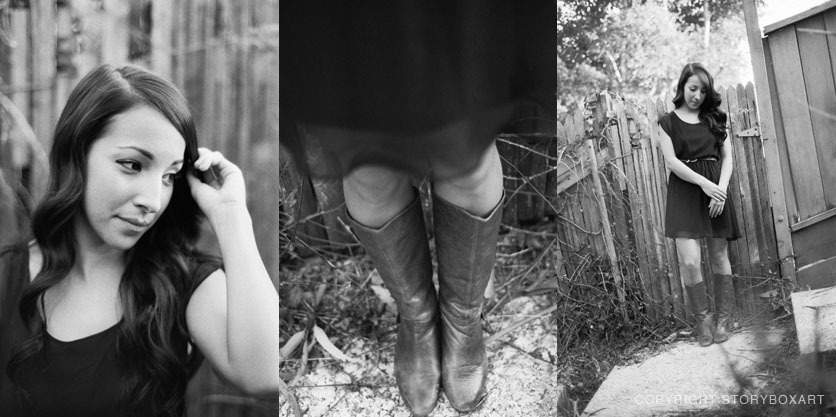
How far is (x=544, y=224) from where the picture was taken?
3254 mm

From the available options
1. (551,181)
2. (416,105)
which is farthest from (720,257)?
(416,105)

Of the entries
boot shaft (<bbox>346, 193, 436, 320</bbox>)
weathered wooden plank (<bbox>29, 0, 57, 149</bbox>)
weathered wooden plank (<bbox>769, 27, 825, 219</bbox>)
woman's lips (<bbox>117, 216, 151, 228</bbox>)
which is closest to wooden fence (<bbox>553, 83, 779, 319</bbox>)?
weathered wooden plank (<bbox>769, 27, 825, 219</bbox>)

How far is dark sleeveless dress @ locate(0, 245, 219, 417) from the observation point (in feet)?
9.78

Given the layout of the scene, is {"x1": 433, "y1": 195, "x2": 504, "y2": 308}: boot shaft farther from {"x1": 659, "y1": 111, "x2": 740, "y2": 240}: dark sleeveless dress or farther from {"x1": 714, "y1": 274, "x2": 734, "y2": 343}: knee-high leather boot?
{"x1": 714, "y1": 274, "x2": 734, "y2": 343}: knee-high leather boot

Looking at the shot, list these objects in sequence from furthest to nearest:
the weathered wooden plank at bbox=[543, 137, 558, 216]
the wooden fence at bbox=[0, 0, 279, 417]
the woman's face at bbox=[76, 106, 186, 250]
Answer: the weathered wooden plank at bbox=[543, 137, 558, 216], the wooden fence at bbox=[0, 0, 279, 417], the woman's face at bbox=[76, 106, 186, 250]

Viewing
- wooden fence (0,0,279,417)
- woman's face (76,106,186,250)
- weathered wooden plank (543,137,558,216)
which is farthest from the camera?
weathered wooden plank (543,137,558,216)

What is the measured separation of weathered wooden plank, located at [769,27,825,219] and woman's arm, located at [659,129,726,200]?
296 millimetres

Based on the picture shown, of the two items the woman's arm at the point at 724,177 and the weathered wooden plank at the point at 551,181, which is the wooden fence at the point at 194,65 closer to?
the weathered wooden plank at the point at 551,181

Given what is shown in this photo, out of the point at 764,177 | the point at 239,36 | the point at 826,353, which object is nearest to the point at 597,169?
the point at 764,177

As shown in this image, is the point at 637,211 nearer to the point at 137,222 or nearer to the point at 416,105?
the point at 416,105

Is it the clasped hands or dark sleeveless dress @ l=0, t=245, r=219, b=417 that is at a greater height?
the clasped hands

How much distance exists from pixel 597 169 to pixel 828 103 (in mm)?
867

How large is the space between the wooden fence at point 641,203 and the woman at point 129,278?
1220 millimetres

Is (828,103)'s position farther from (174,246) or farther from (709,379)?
(174,246)
